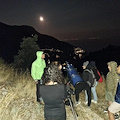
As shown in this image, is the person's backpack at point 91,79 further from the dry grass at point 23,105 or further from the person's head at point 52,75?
the person's head at point 52,75

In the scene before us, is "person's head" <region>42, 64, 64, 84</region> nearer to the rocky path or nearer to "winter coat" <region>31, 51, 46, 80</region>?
the rocky path

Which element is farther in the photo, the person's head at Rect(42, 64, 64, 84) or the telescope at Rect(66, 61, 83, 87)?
the telescope at Rect(66, 61, 83, 87)

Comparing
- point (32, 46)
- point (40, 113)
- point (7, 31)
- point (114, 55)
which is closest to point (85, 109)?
point (40, 113)

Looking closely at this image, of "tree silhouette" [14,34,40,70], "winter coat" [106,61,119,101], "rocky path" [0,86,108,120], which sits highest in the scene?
"tree silhouette" [14,34,40,70]

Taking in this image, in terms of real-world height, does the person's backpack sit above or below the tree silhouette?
below

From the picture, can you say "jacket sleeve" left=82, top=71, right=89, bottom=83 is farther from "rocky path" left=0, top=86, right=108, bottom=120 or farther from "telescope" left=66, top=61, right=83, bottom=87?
"rocky path" left=0, top=86, right=108, bottom=120

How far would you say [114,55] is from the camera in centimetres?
5809

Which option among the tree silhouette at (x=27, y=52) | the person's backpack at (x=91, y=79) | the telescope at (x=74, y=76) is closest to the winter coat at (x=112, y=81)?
the person's backpack at (x=91, y=79)

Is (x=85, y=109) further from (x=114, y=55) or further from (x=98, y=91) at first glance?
(x=114, y=55)

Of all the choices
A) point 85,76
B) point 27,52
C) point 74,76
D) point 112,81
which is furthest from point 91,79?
point 27,52

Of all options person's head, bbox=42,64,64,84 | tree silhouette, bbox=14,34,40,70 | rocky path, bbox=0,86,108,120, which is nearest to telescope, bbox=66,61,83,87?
rocky path, bbox=0,86,108,120

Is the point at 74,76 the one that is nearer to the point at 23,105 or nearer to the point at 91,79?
the point at 91,79

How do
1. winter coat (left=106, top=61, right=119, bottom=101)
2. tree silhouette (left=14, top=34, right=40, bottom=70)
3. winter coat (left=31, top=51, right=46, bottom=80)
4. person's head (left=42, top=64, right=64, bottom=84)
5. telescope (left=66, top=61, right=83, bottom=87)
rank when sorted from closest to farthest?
person's head (left=42, top=64, right=64, bottom=84) < winter coat (left=106, top=61, right=119, bottom=101) < winter coat (left=31, top=51, right=46, bottom=80) < telescope (left=66, top=61, right=83, bottom=87) < tree silhouette (left=14, top=34, right=40, bottom=70)

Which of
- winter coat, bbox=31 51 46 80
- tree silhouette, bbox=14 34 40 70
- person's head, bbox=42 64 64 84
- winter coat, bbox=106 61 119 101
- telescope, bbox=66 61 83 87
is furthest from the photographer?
tree silhouette, bbox=14 34 40 70
